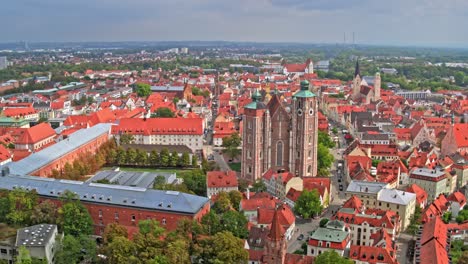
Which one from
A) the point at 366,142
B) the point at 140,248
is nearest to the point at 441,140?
the point at 366,142

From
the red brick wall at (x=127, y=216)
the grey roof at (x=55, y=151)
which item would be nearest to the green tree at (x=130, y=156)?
the grey roof at (x=55, y=151)

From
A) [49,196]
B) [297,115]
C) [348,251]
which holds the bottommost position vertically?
[348,251]

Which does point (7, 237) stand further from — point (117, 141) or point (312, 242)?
point (117, 141)

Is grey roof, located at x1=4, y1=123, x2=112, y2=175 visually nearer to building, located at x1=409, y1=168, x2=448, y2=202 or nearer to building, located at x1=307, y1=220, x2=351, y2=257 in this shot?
building, located at x1=307, y1=220, x2=351, y2=257

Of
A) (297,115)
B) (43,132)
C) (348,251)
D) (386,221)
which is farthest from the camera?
(43,132)

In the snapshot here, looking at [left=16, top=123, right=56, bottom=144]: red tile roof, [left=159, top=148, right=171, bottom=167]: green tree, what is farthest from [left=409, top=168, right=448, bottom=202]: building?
[left=16, top=123, right=56, bottom=144]: red tile roof

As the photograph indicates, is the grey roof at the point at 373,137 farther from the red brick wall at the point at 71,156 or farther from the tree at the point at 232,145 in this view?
the red brick wall at the point at 71,156
